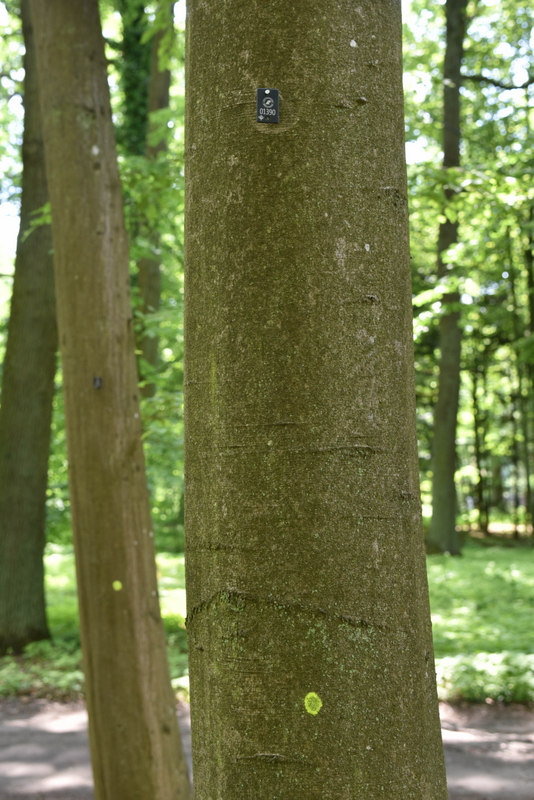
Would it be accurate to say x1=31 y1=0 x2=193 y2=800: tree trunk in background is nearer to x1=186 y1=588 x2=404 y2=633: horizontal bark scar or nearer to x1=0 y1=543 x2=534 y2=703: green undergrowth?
x1=0 y1=543 x2=534 y2=703: green undergrowth

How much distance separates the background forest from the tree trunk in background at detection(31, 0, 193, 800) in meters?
0.97

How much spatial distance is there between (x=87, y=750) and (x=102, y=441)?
343 cm

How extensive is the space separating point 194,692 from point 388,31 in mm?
1385

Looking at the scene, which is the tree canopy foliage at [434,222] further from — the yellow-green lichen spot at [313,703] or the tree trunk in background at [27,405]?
the yellow-green lichen spot at [313,703]

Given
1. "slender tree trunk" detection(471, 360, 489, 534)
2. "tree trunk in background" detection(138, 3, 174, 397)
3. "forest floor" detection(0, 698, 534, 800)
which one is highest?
"tree trunk in background" detection(138, 3, 174, 397)

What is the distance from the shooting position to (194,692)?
1508 millimetres

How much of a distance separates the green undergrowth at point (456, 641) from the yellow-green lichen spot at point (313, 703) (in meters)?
6.05

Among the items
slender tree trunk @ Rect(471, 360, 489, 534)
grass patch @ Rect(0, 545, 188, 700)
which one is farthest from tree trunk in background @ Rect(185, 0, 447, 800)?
slender tree trunk @ Rect(471, 360, 489, 534)

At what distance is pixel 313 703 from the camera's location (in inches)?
51.9

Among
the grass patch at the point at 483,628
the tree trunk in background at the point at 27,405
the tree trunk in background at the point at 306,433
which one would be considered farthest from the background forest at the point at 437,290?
the tree trunk in background at the point at 306,433

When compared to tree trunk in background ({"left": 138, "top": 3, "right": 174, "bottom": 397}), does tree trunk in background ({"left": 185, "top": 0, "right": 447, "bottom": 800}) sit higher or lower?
lower

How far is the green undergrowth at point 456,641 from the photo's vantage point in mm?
7633

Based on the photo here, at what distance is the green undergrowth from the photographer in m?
7.63

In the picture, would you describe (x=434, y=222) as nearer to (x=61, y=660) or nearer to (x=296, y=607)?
(x=61, y=660)
